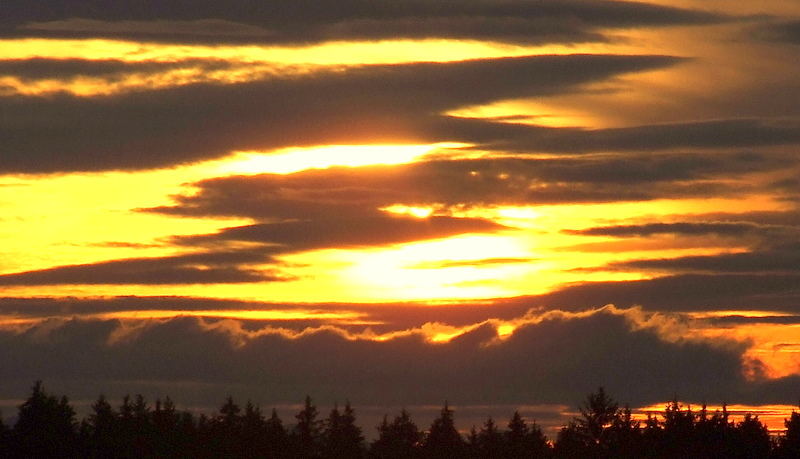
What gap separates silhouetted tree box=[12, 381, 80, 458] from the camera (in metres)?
157

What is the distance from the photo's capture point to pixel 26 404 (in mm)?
168375

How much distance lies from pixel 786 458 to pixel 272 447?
5969 cm

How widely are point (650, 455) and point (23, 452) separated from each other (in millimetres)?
73362

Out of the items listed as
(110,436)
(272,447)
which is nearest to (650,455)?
(272,447)

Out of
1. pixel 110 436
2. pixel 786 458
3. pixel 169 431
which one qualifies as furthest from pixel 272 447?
pixel 786 458

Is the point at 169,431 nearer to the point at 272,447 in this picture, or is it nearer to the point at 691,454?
the point at 272,447

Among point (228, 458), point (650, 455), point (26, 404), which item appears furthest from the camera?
point (650, 455)

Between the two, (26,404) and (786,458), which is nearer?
(26,404)

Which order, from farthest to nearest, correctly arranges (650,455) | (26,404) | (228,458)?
(650,455), (228,458), (26,404)

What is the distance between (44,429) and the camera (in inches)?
6407

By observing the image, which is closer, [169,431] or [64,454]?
[64,454]

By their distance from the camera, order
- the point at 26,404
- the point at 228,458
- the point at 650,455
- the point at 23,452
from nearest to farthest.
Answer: the point at 23,452, the point at 26,404, the point at 228,458, the point at 650,455

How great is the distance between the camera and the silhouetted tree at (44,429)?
157250 mm

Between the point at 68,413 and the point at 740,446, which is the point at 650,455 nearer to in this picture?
the point at 740,446
